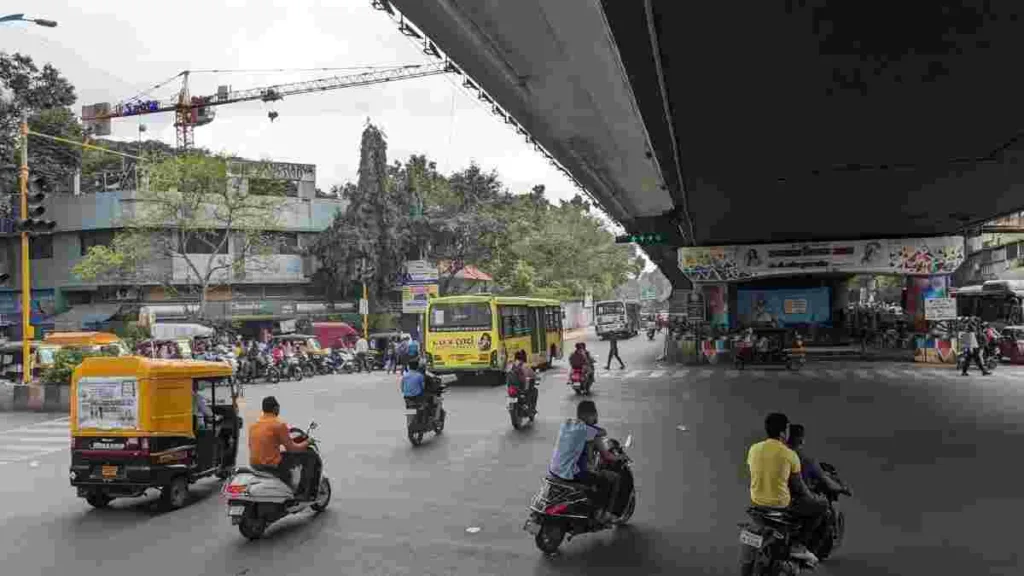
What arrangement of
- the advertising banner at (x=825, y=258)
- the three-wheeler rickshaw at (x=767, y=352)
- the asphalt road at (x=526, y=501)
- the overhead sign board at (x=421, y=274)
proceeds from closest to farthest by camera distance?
the asphalt road at (x=526, y=501), the three-wheeler rickshaw at (x=767, y=352), the advertising banner at (x=825, y=258), the overhead sign board at (x=421, y=274)

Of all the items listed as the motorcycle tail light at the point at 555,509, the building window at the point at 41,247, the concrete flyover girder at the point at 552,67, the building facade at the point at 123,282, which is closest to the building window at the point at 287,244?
the building facade at the point at 123,282

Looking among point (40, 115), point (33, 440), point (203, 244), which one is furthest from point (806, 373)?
point (40, 115)

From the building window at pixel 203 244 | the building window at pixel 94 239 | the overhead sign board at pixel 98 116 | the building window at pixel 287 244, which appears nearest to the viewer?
the building window at pixel 94 239

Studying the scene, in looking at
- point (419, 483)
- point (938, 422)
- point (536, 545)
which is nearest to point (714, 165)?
point (938, 422)

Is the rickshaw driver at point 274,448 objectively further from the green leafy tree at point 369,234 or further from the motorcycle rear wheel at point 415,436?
the green leafy tree at point 369,234

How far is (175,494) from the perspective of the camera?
376 inches

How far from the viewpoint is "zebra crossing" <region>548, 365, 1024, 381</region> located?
2544 centimetres

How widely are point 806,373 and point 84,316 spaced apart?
34.5 m

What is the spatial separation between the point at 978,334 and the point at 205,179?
31.6 meters

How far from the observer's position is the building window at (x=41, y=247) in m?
42.8

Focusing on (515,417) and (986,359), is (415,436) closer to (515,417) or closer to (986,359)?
(515,417)

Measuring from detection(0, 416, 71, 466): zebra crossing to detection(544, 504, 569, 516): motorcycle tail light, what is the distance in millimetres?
10331

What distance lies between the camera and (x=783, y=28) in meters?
8.71

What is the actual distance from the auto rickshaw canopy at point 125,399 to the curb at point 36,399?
A: 1267cm
